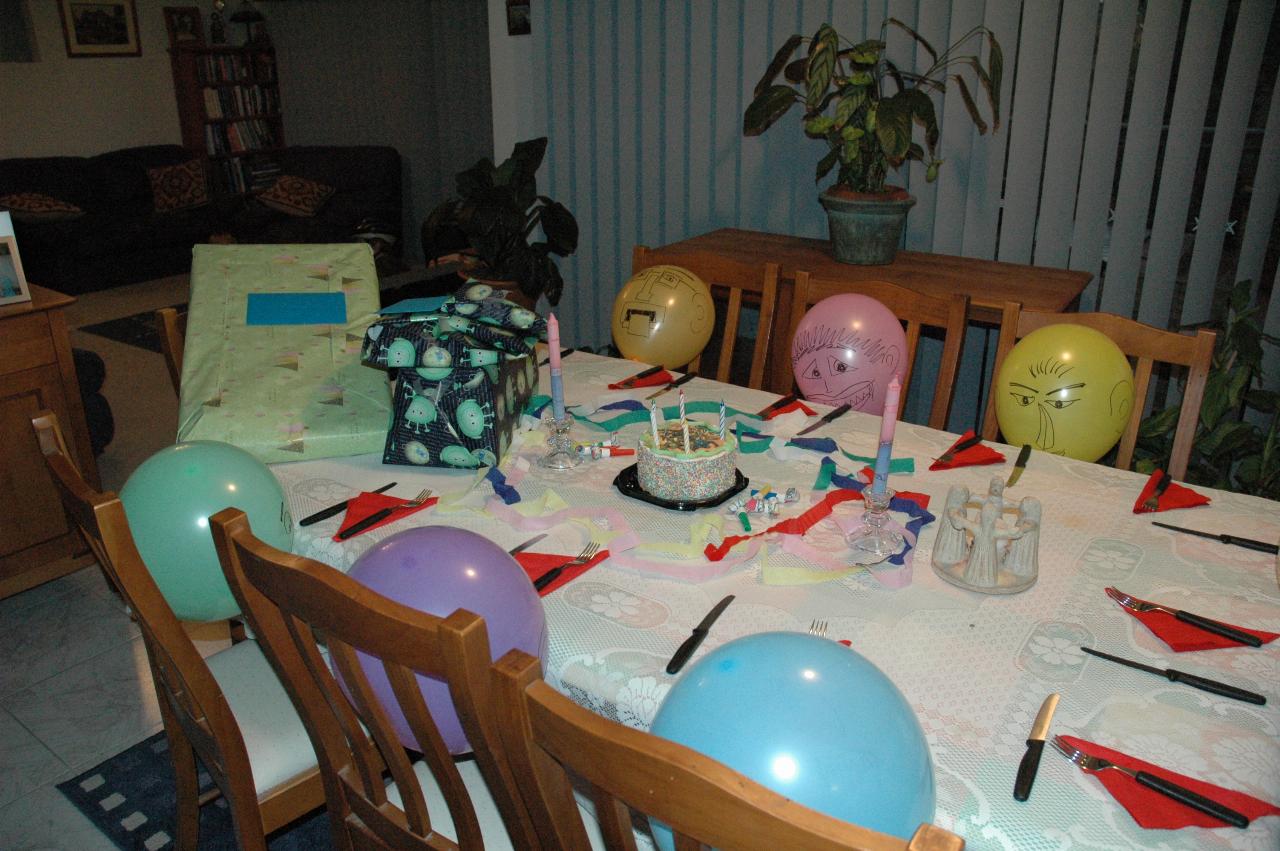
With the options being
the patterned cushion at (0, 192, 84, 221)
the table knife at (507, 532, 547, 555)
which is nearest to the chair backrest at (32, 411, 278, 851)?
the table knife at (507, 532, 547, 555)

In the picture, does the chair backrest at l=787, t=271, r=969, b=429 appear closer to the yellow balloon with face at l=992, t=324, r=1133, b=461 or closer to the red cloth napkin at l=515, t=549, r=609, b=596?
the yellow balloon with face at l=992, t=324, r=1133, b=461

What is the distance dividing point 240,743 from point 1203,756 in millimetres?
1215

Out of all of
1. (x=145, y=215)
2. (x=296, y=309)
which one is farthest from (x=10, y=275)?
(x=145, y=215)

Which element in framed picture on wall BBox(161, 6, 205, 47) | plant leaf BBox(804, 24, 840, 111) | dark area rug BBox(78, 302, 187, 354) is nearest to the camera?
plant leaf BBox(804, 24, 840, 111)

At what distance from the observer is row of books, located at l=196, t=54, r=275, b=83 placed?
6863 mm

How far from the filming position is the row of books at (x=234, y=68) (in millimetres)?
6863

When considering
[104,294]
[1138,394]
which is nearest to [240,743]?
[1138,394]

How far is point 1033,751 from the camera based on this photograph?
917mm

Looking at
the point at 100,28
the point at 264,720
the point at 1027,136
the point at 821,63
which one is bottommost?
the point at 264,720

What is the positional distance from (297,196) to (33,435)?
425cm

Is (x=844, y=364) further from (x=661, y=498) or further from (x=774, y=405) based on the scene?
(x=661, y=498)

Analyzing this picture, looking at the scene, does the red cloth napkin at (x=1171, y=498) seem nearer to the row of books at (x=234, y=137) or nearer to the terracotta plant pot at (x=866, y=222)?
the terracotta plant pot at (x=866, y=222)

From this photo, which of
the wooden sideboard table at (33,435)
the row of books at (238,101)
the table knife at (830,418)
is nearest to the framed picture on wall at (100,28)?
the row of books at (238,101)

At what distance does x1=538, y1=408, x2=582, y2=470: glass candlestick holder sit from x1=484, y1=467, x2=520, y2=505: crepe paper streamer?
3.7 inches
